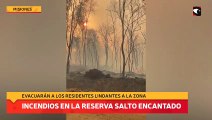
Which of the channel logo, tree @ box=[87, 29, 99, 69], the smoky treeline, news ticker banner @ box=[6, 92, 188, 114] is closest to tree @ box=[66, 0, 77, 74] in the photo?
the smoky treeline

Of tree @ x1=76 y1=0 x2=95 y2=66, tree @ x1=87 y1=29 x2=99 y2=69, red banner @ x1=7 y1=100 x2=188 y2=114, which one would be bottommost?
red banner @ x1=7 y1=100 x2=188 y2=114

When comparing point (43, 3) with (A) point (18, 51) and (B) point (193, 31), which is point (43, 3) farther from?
(B) point (193, 31)

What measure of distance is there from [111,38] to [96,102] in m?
0.44

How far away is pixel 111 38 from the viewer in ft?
4.60

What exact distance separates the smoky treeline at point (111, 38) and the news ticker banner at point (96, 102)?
0.59 feet

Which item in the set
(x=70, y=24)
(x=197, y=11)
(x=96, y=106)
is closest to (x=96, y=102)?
(x=96, y=106)

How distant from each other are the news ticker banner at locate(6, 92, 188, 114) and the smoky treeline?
179mm

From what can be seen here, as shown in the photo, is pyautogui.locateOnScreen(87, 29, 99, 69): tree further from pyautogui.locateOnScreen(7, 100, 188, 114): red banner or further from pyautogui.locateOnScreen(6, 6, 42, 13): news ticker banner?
pyautogui.locateOnScreen(6, 6, 42, 13): news ticker banner

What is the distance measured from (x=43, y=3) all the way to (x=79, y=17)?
10.1 inches

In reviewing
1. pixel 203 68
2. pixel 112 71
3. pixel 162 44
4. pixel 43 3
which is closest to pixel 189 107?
pixel 203 68

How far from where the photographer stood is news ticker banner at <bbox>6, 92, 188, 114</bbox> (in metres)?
1.41

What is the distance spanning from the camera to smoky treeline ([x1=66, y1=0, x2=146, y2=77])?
1381 mm

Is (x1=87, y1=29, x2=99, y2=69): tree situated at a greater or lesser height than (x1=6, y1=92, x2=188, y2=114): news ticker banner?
greater

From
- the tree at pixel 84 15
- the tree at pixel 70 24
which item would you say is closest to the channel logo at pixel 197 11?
the tree at pixel 84 15
